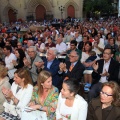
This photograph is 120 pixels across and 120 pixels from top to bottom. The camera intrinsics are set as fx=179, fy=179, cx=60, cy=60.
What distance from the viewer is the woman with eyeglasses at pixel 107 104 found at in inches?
87.7

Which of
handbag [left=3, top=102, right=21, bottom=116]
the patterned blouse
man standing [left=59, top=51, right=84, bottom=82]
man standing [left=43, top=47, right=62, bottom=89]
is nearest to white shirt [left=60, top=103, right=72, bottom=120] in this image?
the patterned blouse

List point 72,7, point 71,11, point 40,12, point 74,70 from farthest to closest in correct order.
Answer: point 40,12 < point 71,11 < point 72,7 < point 74,70

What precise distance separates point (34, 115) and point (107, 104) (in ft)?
3.28

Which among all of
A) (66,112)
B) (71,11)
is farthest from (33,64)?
(71,11)

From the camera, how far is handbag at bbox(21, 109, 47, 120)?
245 centimetres

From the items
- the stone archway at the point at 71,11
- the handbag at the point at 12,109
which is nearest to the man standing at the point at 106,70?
the handbag at the point at 12,109

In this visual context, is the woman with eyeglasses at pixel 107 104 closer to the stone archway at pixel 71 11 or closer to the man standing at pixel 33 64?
the man standing at pixel 33 64

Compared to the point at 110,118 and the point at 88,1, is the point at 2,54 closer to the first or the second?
the point at 110,118

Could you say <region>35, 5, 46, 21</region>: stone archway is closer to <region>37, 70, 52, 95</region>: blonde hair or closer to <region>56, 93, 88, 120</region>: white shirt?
<region>37, 70, 52, 95</region>: blonde hair

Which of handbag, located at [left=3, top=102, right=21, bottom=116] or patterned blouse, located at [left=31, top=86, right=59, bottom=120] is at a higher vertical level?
patterned blouse, located at [left=31, top=86, right=59, bottom=120]

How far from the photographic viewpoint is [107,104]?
2318 mm

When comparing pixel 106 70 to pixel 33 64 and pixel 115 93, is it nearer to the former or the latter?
pixel 115 93

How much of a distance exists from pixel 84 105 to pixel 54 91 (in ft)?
1.90

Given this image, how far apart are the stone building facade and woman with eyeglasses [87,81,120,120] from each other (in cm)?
2865
